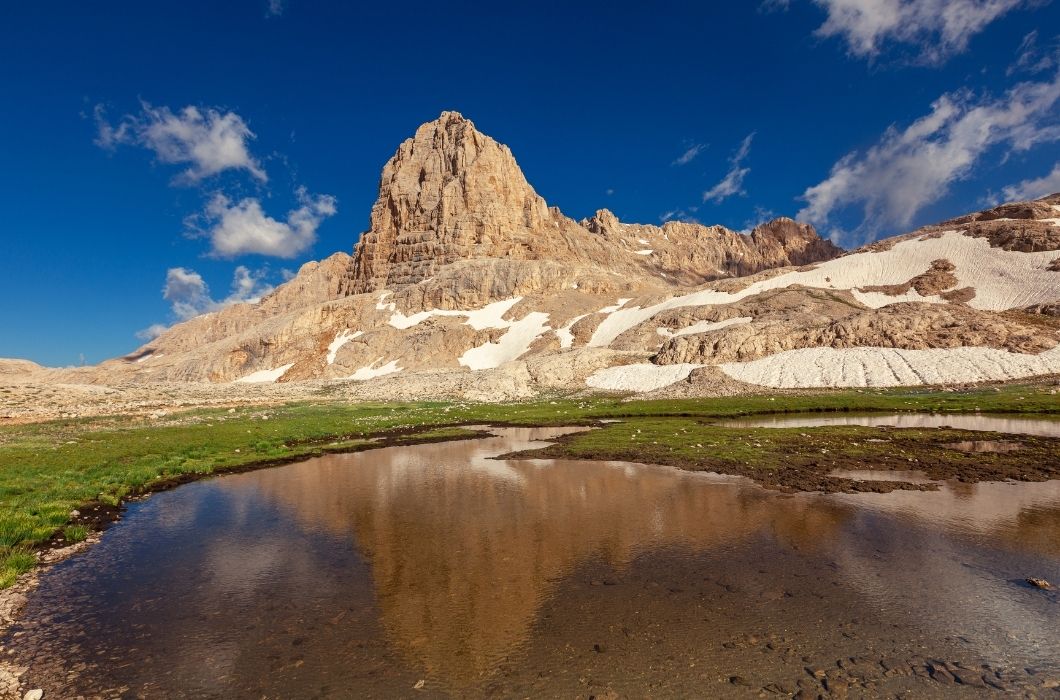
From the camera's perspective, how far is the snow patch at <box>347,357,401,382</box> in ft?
363

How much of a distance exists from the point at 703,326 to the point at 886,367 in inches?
1118

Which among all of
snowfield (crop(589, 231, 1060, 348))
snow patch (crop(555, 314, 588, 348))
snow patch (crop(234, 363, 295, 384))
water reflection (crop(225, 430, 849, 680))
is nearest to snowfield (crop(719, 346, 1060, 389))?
snowfield (crop(589, 231, 1060, 348))

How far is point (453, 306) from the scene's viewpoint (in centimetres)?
13438

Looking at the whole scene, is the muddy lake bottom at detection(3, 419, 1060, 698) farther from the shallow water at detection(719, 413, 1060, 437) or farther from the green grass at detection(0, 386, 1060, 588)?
the shallow water at detection(719, 413, 1060, 437)

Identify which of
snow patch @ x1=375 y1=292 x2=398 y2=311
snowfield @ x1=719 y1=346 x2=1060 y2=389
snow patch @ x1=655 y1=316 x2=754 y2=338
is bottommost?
snowfield @ x1=719 y1=346 x2=1060 y2=389

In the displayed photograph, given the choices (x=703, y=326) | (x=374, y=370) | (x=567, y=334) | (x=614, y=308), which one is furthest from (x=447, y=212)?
(x=703, y=326)

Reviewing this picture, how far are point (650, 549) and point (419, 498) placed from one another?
9944 millimetres

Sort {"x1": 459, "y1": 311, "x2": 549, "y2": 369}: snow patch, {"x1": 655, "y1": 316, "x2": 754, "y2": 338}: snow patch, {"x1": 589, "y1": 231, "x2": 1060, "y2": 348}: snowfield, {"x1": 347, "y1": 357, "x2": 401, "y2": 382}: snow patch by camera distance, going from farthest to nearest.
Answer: {"x1": 347, "y1": 357, "x2": 401, "y2": 382}: snow patch, {"x1": 459, "y1": 311, "x2": 549, "y2": 369}: snow patch, {"x1": 655, "y1": 316, "x2": 754, "y2": 338}: snow patch, {"x1": 589, "y1": 231, "x2": 1060, "y2": 348}: snowfield

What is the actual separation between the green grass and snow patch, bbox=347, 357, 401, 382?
4483 cm

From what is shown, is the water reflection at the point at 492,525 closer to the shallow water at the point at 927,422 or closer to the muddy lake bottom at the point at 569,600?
the muddy lake bottom at the point at 569,600

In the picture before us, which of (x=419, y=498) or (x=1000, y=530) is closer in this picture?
(x=1000, y=530)

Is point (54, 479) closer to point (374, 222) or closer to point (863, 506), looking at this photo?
point (863, 506)

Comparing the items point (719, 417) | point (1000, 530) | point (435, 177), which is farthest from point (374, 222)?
point (1000, 530)

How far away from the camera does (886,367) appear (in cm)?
6381
